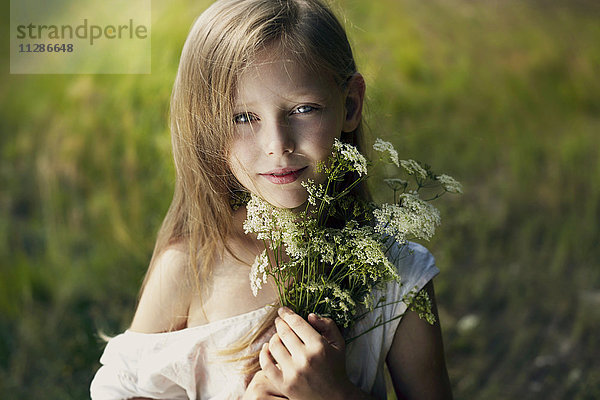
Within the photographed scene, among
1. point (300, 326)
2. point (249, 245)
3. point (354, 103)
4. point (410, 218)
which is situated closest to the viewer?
point (410, 218)

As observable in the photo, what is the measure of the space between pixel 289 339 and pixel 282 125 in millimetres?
447

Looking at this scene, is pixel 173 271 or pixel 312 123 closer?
pixel 312 123

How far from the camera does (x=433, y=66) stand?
4258 mm

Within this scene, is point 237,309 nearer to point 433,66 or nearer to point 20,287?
Result: point 20,287

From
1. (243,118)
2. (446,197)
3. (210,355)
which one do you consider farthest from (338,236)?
(446,197)

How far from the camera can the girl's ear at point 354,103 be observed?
1.47 metres

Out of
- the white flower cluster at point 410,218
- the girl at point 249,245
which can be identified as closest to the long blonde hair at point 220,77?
the girl at point 249,245

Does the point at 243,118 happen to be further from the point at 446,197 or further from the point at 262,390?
the point at 446,197

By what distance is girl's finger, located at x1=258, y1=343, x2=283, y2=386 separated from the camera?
4.40 feet

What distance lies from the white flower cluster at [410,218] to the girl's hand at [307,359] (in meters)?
0.26

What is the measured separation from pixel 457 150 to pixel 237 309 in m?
2.84

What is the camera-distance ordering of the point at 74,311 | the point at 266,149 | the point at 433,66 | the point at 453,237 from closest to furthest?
the point at 266,149 → the point at 74,311 → the point at 453,237 → the point at 433,66

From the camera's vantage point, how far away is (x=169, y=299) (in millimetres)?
1574

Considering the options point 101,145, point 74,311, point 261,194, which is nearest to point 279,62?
point 261,194
